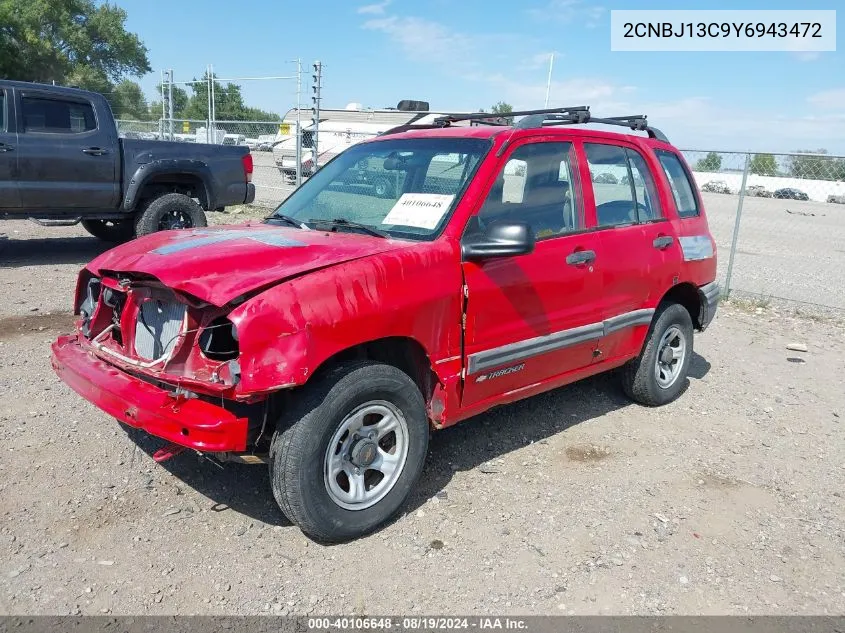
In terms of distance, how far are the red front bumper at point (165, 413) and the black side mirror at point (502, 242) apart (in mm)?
1363

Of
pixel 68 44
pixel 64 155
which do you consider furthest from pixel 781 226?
pixel 68 44

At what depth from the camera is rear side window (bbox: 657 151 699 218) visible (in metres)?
5.11

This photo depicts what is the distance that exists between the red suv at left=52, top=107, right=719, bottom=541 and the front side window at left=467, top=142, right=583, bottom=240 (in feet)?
0.04

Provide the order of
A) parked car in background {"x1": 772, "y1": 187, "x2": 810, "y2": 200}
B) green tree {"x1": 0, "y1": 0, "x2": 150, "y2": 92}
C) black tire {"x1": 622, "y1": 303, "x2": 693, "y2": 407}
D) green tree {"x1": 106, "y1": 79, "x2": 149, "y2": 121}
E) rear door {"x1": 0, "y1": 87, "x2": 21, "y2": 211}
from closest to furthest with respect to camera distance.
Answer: black tire {"x1": 622, "y1": 303, "x2": 693, "y2": 407} → rear door {"x1": 0, "y1": 87, "x2": 21, "y2": 211} → parked car in background {"x1": 772, "y1": 187, "x2": 810, "y2": 200} → green tree {"x1": 106, "y1": 79, "x2": 149, "y2": 121} → green tree {"x1": 0, "y1": 0, "x2": 150, "y2": 92}

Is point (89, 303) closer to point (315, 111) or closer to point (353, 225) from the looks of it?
point (353, 225)

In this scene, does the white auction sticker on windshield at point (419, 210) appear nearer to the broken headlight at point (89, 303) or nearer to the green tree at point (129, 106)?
the broken headlight at point (89, 303)

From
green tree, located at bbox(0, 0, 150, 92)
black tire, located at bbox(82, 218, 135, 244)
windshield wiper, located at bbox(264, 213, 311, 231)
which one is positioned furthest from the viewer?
green tree, located at bbox(0, 0, 150, 92)

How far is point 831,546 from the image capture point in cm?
348

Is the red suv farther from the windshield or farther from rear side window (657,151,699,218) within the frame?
rear side window (657,151,699,218)

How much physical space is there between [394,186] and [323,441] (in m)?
1.63

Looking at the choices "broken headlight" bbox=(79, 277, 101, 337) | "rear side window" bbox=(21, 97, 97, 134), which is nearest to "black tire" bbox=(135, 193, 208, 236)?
"rear side window" bbox=(21, 97, 97, 134)

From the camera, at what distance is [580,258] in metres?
4.11

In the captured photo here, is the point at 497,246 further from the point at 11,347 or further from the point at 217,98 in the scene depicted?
the point at 217,98

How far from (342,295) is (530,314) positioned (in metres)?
1.27
